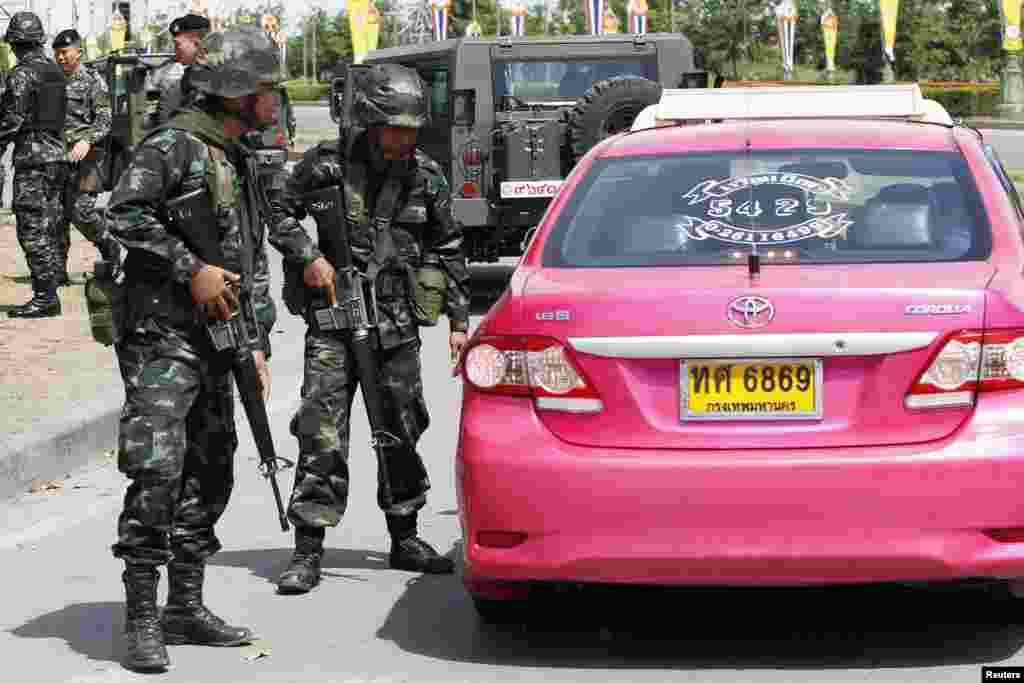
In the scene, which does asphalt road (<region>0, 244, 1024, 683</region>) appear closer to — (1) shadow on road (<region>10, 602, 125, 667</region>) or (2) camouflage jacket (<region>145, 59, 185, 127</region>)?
(1) shadow on road (<region>10, 602, 125, 667</region>)

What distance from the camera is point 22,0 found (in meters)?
69.9

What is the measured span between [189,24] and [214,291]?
7.05 m

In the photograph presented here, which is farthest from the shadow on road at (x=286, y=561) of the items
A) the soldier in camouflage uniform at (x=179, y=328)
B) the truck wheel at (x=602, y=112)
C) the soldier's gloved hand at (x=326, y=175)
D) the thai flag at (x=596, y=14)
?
the thai flag at (x=596, y=14)

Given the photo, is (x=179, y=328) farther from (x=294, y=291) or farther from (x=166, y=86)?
(x=166, y=86)

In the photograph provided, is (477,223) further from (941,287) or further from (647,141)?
(941,287)

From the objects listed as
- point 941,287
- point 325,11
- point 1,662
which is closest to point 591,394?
point 941,287

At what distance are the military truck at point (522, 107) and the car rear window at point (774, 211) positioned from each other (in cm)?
1015

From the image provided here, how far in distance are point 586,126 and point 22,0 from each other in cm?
5613

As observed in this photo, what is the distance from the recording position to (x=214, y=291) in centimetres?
616

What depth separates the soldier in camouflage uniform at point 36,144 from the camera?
15242 mm

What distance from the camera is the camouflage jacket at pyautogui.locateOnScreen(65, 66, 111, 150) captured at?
15.5m

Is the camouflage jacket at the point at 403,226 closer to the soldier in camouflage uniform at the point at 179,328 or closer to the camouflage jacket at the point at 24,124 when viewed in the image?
the soldier in camouflage uniform at the point at 179,328

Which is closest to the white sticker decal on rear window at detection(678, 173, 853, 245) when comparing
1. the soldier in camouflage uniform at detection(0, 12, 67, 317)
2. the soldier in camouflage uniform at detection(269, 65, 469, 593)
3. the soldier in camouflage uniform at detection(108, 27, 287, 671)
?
the soldier in camouflage uniform at detection(269, 65, 469, 593)

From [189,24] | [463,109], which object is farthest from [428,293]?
[463,109]
